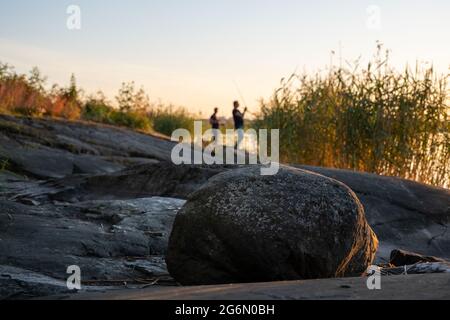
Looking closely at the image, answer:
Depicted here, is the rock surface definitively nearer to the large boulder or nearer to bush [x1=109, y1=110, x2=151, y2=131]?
the large boulder

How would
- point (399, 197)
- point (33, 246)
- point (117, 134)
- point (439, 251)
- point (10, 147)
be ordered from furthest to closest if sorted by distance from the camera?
point (117, 134)
point (10, 147)
point (399, 197)
point (439, 251)
point (33, 246)

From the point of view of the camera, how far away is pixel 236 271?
461cm

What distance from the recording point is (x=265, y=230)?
4.50 meters

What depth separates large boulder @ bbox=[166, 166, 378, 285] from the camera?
14.8 ft

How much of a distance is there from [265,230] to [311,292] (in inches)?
37.9

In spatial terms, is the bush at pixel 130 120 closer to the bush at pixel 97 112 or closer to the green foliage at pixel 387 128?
the bush at pixel 97 112

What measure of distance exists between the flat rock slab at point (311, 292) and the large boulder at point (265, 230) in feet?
1.83

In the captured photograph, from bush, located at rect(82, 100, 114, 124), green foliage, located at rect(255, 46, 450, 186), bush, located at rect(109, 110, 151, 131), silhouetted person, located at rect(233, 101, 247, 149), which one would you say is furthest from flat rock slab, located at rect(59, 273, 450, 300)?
bush, located at rect(109, 110, 151, 131)

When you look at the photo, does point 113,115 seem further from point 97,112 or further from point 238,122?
point 238,122

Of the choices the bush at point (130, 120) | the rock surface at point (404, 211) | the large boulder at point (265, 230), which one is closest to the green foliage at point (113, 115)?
the bush at point (130, 120)

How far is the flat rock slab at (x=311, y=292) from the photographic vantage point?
3.44m
